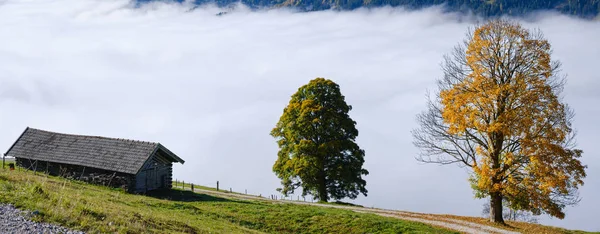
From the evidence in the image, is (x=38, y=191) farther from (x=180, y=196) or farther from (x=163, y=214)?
(x=180, y=196)

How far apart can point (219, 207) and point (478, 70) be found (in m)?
22.1

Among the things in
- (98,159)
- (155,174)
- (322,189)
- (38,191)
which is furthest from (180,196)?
(38,191)

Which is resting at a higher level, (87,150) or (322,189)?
(87,150)

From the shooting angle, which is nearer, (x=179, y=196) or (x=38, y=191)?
(x=38, y=191)

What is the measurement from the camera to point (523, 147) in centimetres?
3180

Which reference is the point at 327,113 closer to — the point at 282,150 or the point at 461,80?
the point at 282,150

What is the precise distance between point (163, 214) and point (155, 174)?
76.8 feet

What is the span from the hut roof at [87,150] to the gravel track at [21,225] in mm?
27190

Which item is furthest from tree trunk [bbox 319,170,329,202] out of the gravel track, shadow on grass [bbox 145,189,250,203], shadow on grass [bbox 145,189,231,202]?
the gravel track

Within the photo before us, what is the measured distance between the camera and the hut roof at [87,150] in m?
43.3

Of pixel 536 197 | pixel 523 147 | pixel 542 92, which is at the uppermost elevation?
pixel 542 92

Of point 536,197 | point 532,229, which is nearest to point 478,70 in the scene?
point 536,197

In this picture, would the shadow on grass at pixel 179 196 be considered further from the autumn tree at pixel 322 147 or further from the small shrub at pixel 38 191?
the small shrub at pixel 38 191

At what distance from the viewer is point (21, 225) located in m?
14.1
